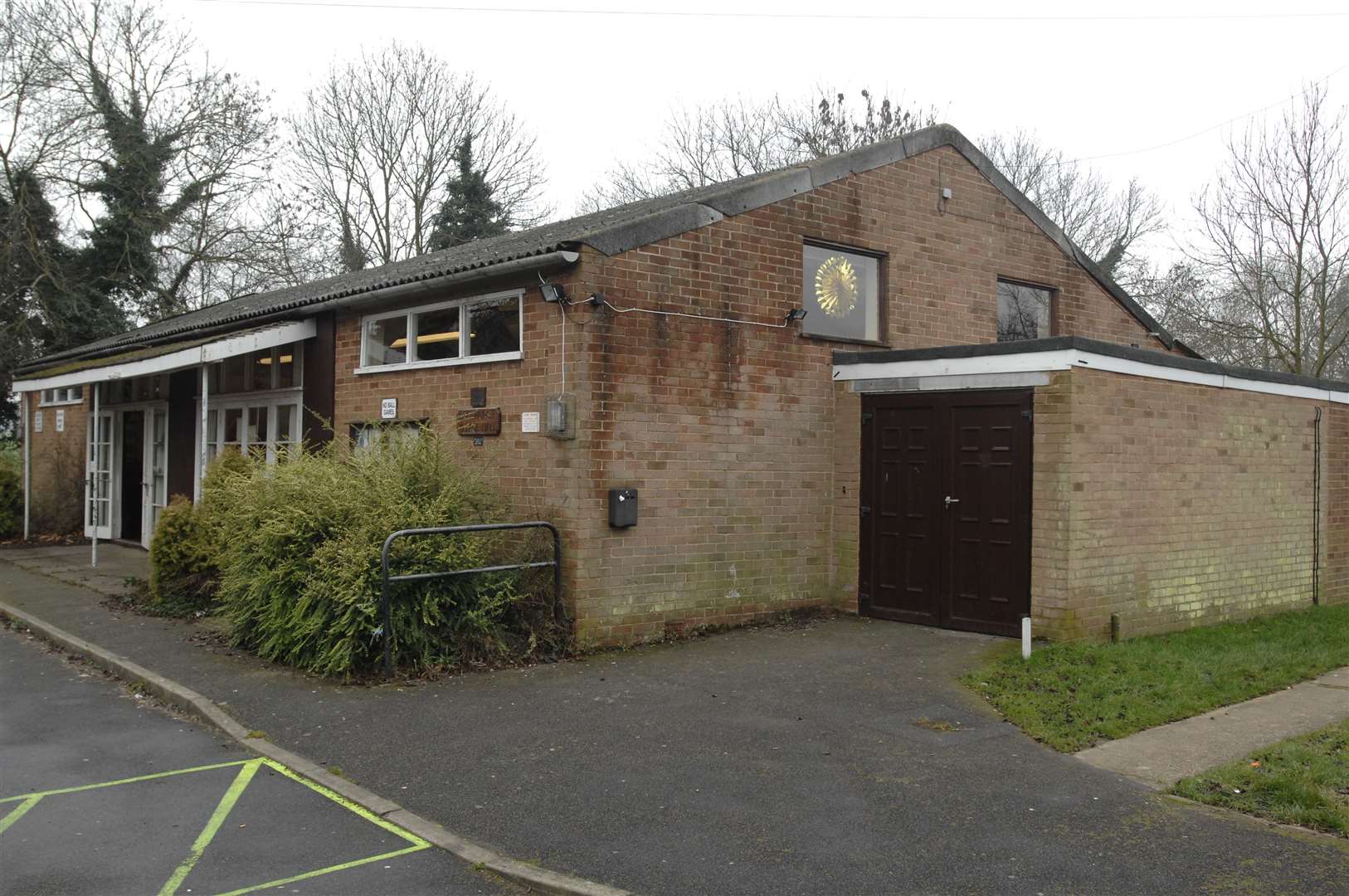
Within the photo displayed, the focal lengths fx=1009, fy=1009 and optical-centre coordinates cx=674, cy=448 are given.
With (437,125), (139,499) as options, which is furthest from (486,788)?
(437,125)

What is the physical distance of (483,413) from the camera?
9695 millimetres

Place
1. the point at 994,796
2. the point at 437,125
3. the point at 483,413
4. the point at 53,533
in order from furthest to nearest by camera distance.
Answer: the point at 437,125 < the point at 53,533 < the point at 483,413 < the point at 994,796

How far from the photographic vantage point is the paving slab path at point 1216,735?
5621 mm

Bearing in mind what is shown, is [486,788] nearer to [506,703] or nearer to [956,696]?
[506,703]

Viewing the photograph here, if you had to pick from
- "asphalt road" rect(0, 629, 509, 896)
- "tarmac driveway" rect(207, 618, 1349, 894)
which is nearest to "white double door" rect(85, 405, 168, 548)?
"asphalt road" rect(0, 629, 509, 896)

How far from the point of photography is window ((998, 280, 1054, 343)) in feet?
41.6

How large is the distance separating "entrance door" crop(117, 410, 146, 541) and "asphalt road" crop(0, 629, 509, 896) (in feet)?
33.2

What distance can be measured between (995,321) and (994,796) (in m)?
8.38

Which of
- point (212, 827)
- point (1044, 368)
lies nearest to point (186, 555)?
point (212, 827)

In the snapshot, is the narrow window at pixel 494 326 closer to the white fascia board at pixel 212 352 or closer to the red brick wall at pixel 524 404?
the red brick wall at pixel 524 404

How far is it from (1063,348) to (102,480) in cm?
1482

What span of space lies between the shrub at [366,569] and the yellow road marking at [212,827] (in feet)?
6.50

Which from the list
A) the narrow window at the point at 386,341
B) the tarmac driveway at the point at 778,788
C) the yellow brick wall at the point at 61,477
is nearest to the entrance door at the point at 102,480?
the yellow brick wall at the point at 61,477

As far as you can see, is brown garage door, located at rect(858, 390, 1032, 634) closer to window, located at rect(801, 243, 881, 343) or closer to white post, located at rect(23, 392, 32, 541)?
window, located at rect(801, 243, 881, 343)
